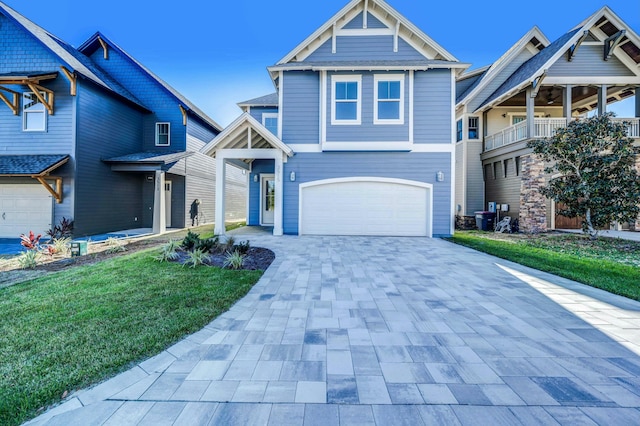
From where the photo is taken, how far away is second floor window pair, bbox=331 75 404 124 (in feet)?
35.2

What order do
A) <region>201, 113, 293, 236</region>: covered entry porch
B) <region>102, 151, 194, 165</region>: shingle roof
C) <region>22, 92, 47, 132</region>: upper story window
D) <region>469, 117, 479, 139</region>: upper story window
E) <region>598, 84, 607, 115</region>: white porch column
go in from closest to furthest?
<region>201, 113, 293, 236</region>: covered entry porch → <region>22, 92, 47, 132</region>: upper story window → <region>598, 84, 607, 115</region>: white porch column → <region>102, 151, 194, 165</region>: shingle roof → <region>469, 117, 479, 139</region>: upper story window

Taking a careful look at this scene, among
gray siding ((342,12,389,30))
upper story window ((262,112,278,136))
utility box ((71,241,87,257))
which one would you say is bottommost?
utility box ((71,241,87,257))

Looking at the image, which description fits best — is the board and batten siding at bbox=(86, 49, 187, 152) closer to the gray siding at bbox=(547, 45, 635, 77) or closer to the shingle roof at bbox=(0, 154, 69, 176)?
the shingle roof at bbox=(0, 154, 69, 176)

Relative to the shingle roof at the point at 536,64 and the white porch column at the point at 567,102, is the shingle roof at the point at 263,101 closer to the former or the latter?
the shingle roof at the point at 536,64

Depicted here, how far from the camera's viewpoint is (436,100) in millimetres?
10867

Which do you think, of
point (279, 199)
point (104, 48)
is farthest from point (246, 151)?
→ point (104, 48)

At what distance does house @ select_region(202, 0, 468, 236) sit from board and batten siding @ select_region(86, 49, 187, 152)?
5443 mm

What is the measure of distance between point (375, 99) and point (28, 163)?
42.9ft

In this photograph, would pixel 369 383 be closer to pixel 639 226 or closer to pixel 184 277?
pixel 184 277

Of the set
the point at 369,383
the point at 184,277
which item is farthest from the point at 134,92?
the point at 369,383

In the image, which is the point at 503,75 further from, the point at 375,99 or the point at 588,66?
the point at 375,99

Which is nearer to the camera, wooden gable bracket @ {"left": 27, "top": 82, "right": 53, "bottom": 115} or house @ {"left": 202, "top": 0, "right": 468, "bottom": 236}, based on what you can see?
wooden gable bracket @ {"left": 27, "top": 82, "right": 53, "bottom": 115}

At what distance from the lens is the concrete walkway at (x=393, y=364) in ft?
6.75

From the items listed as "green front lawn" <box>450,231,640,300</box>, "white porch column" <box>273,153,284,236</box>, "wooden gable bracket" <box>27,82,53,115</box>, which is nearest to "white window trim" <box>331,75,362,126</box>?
"white porch column" <box>273,153,284,236</box>
